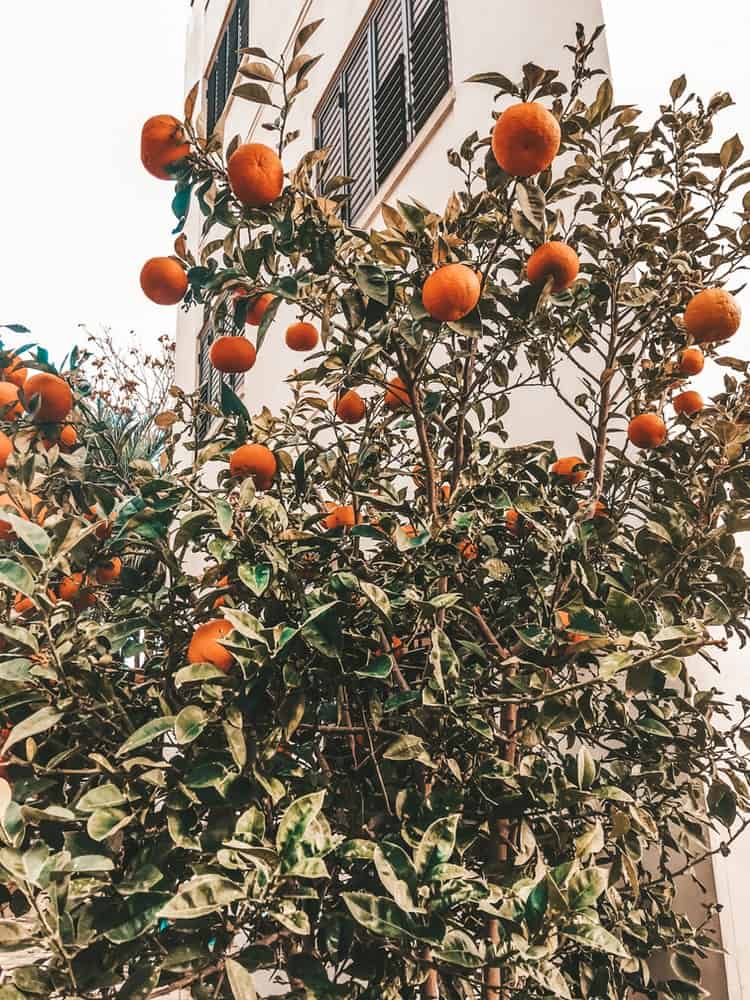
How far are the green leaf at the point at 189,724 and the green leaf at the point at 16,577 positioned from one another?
0.21 metres

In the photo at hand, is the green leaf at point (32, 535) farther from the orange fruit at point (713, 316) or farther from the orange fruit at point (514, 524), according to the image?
the orange fruit at point (713, 316)

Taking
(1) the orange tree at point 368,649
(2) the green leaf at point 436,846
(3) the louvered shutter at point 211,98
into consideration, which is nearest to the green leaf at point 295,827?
(1) the orange tree at point 368,649

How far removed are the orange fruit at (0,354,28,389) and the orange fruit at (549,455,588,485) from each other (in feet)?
3.23

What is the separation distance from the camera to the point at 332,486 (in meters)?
1.35

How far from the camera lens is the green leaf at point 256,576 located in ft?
2.80

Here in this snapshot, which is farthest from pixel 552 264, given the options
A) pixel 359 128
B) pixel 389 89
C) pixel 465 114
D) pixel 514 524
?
pixel 359 128

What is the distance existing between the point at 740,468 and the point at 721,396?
0.45 meters

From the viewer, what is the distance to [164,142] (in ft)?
3.25

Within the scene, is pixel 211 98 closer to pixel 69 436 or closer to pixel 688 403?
pixel 69 436

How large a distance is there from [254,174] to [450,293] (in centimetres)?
31

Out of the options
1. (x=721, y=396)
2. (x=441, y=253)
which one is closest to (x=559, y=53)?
(x=721, y=396)

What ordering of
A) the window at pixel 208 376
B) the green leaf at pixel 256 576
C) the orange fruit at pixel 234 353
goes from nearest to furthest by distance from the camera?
the green leaf at pixel 256 576
the orange fruit at pixel 234 353
the window at pixel 208 376

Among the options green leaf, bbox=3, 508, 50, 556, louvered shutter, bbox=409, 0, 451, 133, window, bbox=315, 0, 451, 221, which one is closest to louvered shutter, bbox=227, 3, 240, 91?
window, bbox=315, 0, 451, 221

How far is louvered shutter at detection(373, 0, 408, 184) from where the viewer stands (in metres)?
3.54
